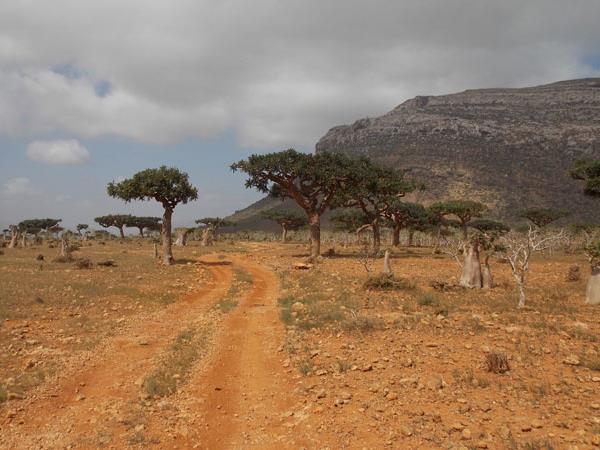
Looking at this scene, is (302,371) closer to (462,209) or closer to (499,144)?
(462,209)

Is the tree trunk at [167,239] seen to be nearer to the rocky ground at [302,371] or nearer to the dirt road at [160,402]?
the rocky ground at [302,371]

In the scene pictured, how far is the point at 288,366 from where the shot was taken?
921 centimetres

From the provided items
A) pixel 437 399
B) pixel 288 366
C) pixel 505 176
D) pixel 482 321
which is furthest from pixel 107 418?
pixel 505 176

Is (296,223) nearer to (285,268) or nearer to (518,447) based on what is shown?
(285,268)

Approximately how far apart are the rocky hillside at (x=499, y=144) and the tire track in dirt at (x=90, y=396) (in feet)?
261

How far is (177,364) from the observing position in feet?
30.7

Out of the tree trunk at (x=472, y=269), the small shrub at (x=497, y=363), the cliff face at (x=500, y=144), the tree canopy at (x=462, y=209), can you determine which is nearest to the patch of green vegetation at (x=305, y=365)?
the small shrub at (x=497, y=363)

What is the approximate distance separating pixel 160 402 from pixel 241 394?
4.58 ft

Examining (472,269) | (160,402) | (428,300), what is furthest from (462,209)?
(160,402)

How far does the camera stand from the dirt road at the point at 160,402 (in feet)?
21.1

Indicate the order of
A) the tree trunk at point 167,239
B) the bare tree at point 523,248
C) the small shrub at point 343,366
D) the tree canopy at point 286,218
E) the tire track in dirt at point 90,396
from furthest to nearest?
1. the tree canopy at point 286,218
2. the tree trunk at point 167,239
3. the bare tree at point 523,248
4. the small shrub at point 343,366
5. the tire track in dirt at point 90,396

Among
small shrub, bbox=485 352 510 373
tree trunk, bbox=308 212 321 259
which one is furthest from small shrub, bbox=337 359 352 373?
tree trunk, bbox=308 212 321 259

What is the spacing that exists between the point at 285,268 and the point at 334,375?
18.2 m

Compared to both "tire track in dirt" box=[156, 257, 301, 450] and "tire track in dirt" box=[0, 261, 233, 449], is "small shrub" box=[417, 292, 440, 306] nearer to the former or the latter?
"tire track in dirt" box=[156, 257, 301, 450]
